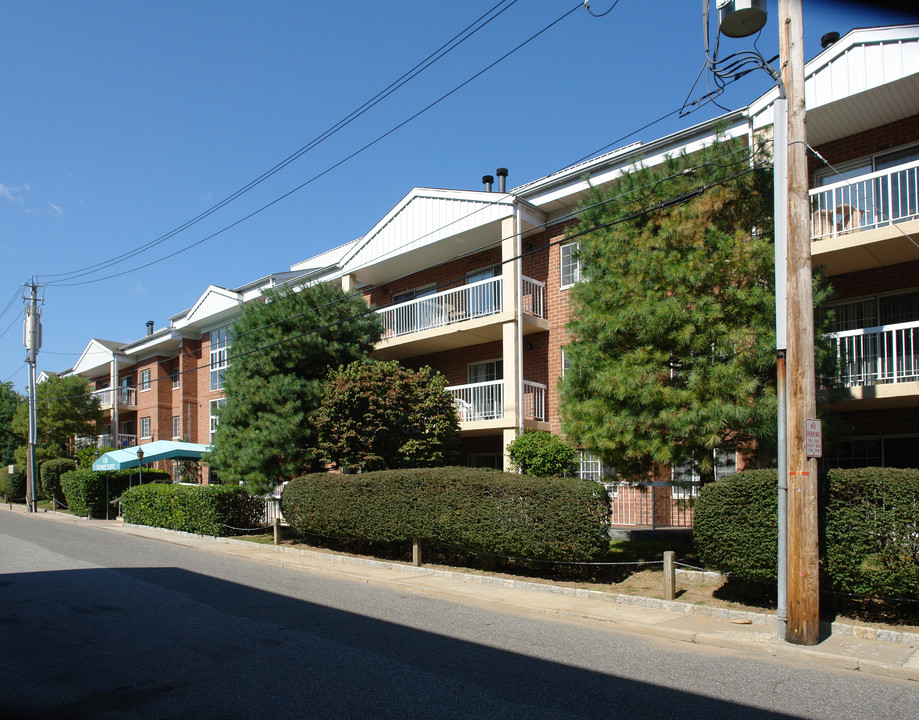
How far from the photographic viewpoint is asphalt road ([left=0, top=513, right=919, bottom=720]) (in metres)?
5.91

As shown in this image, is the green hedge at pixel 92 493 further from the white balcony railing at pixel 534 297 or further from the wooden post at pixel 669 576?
the wooden post at pixel 669 576

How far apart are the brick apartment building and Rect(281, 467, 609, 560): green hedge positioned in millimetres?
2078

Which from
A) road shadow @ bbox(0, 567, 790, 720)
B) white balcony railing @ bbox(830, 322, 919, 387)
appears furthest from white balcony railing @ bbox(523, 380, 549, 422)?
road shadow @ bbox(0, 567, 790, 720)

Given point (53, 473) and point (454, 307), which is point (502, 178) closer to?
point (454, 307)

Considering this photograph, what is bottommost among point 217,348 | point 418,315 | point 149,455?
point 149,455

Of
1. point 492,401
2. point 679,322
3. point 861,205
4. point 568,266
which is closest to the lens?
point 679,322

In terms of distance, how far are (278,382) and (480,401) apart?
557 centimetres

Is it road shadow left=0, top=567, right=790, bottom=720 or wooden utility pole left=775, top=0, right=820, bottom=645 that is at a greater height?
wooden utility pole left=775, top=0, right=820, bottom=645

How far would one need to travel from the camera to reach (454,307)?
71.8ft

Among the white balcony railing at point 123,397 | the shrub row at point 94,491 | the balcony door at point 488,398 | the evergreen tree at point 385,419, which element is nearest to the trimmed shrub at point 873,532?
the evergreen tree at point 385,419

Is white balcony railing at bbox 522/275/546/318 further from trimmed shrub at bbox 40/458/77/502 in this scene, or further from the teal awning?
trimmed shrub at bbox 40/458/77/502

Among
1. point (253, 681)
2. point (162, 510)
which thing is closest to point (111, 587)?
point (253, 681)

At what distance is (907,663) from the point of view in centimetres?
732

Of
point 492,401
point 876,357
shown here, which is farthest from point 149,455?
point 876,357
